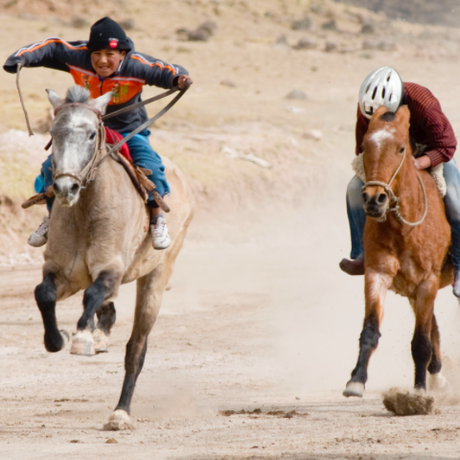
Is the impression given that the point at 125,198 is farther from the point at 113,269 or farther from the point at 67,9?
the point at 67,9

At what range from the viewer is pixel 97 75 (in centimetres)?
711

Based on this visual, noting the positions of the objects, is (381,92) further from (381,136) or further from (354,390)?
(354,390)

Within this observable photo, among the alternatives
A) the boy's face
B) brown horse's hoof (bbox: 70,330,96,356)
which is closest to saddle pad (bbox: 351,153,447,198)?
the boy's face

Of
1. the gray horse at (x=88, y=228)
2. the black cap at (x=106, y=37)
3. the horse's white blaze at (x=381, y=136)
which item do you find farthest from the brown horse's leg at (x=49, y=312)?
the horse's white blaze at (x=381, y=136)

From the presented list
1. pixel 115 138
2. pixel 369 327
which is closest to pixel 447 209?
pixel 369 327

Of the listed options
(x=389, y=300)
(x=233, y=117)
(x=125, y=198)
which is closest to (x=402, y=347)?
(x=389, y=300)

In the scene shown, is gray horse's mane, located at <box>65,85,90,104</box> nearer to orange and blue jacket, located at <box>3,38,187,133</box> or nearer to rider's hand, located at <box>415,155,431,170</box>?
orange and blue jacket, located at <box>3,38,187,133</box>

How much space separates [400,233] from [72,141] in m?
2.77

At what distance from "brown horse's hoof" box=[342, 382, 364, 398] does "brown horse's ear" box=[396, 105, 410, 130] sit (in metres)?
2.15

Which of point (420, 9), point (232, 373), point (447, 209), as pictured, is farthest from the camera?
point (420, 9)

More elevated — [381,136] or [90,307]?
[381,136]

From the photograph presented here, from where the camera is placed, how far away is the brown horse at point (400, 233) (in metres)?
6.55

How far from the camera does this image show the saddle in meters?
6.94

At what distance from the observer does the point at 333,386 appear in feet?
29.8
